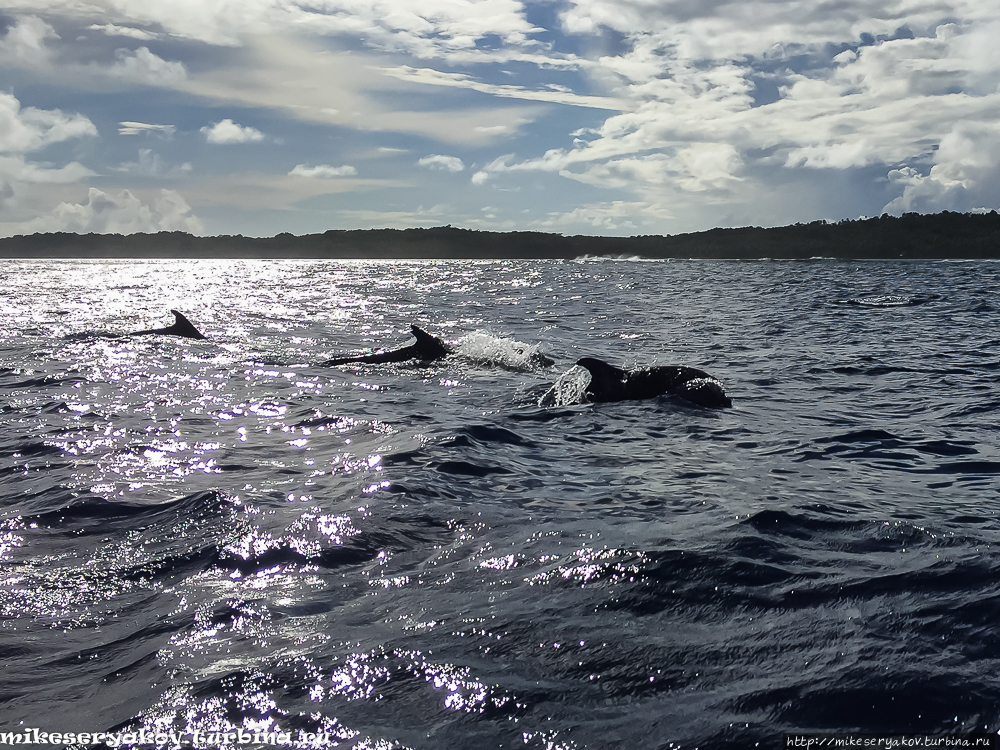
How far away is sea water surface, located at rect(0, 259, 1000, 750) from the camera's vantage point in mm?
3697

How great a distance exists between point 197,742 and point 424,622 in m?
1.54

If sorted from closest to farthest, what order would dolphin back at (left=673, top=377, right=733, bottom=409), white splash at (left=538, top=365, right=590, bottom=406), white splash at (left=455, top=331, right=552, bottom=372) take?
1. dolphin back at (left=673, top=377, right=733, bottom=409)
2. white splash at (left=538, top=365, right=590, bottom=406)
3. white splash at (left=455, top=331, right=552, bottom=372)

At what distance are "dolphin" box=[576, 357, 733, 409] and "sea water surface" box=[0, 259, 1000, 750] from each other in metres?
0.50

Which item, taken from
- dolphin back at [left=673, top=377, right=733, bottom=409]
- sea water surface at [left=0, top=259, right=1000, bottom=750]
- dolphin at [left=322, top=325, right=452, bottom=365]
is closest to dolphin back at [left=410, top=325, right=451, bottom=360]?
dolphin at [left=322, top=325, right=452, bottom=365]

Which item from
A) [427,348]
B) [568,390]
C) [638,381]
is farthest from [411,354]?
[638,381]

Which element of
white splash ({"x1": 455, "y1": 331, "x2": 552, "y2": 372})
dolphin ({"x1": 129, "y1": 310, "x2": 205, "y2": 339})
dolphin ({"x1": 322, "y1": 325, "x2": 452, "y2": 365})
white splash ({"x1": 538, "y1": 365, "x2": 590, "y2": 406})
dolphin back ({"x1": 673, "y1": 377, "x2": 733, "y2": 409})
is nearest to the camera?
dolphin back ({"x1": 673, "y1": 377, "x2": 733, "y2": 409})

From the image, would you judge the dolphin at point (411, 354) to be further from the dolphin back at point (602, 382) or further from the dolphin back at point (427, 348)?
the dolphin back at point (602, 382)

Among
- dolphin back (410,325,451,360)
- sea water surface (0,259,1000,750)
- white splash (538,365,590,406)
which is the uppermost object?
dolphin back (410,325,451,360)

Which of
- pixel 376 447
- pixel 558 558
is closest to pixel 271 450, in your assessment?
pixel 376 447

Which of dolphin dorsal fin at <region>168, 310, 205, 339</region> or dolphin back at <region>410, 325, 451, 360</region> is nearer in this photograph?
dolphin back at <region>410, 325, 451, 360</region>

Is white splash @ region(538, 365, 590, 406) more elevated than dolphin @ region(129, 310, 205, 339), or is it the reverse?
dolphin @ region(129, 310, 205, 339)

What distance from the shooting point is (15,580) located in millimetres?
5414

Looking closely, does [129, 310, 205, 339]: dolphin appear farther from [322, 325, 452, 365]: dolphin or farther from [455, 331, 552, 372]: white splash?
[455, 331, 552, 372]: white splash

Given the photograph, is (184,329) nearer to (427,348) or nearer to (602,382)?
(427,348)
